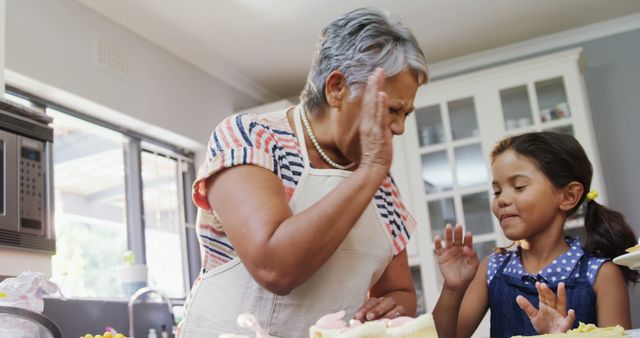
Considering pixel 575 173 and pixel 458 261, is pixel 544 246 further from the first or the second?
pixel 458 261

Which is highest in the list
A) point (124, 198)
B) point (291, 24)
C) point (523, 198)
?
point (291, 24)

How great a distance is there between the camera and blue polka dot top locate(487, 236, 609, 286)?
4.99 ft

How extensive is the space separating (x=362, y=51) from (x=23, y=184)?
1.23 m

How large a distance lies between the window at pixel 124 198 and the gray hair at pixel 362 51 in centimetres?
219

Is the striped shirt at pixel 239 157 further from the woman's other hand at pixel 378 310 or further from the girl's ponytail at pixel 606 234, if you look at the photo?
the girl's ponytail at pixel 606 234

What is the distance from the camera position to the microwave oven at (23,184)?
1.88m

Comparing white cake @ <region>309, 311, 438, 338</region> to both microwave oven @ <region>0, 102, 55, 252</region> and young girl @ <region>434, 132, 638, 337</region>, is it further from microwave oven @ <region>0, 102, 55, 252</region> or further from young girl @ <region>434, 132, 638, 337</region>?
microwave oven @ <region>0, 102, 55, 252</region>

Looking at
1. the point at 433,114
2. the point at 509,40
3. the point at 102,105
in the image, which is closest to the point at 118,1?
the point at 102,105

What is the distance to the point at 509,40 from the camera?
4.23 m

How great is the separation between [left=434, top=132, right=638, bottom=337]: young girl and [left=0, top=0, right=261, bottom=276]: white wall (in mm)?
2061

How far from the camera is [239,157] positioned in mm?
1029

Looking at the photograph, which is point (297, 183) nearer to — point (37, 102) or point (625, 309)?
point (625, 309)

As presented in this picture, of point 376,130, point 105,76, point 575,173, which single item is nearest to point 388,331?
point 376,130

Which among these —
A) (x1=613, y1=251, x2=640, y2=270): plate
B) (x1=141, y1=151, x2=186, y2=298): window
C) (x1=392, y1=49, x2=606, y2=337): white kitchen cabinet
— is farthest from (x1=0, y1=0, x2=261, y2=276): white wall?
(x1=613, y1=251, x2=640, y2=270): plate
